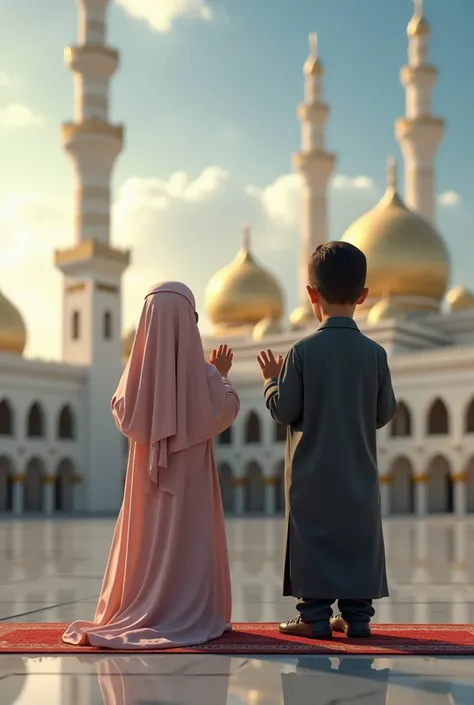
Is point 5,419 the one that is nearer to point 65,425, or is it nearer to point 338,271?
point 65,425

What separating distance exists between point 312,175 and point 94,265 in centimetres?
816

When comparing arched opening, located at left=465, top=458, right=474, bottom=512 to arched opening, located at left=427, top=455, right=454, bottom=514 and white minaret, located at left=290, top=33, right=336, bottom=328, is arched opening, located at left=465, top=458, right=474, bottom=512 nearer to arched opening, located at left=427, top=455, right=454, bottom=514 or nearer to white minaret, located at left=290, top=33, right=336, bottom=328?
arched opening, located at left=427, top=455, right=454, bottom=514

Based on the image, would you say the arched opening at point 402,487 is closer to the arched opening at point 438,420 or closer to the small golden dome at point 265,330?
the arched opening at point 438,420

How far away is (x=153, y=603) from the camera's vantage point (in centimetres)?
392

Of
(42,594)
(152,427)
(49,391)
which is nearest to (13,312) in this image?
(49,391)

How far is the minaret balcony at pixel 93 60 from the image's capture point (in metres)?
27.8

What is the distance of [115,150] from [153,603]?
25149mm

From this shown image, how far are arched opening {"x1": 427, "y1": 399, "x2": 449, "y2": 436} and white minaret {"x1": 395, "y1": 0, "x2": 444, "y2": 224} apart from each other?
661 centimetres

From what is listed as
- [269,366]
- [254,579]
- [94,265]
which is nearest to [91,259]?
[94,265]

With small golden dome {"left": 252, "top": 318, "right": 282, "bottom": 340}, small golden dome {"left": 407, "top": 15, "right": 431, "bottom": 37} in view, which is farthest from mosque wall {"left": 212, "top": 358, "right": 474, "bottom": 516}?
small golden dome {"left": 407, "top": 15, "right": 431, "bottom": 37}

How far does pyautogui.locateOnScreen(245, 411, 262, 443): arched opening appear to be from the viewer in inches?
1228

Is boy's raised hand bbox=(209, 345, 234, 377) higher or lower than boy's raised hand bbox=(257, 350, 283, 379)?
higher

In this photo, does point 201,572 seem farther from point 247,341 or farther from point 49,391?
point 247,341

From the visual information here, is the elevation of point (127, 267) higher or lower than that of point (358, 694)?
higher
